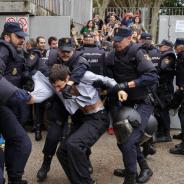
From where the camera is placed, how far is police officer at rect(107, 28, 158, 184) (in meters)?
4.79

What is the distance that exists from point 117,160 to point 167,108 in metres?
1.80

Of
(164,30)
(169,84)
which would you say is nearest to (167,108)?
(169,84)

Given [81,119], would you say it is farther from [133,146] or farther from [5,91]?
[5,91]

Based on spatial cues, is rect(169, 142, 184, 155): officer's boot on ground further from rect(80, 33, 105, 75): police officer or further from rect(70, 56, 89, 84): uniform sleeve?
rect(70, 56, 89, 84): uniform sleeve

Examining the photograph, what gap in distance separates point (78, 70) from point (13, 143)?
42.2 inches

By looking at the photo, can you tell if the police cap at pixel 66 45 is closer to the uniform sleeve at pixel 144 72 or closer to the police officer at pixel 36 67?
the uniform sleeve at pixel 144 72

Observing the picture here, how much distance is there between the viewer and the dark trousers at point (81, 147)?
177 inches

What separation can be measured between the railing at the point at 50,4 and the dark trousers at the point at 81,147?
25.9ft

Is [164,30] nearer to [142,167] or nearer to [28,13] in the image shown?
[28,13]

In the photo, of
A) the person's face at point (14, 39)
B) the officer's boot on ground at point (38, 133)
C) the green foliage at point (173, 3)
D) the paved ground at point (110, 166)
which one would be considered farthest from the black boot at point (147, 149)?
the green foliage at point (173, 3)

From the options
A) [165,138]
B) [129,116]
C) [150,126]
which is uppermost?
[129,116]

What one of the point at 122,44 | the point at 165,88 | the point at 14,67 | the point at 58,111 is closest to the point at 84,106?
the point at 58,111

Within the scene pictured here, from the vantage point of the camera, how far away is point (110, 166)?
19.2ft

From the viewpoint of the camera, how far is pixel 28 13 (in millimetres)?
11258
